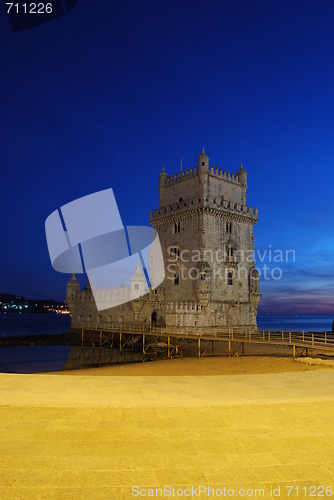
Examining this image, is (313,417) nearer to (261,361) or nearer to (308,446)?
(308,446)

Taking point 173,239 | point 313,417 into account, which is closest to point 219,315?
point 173,239

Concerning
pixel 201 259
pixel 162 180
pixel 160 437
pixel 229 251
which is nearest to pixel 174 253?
pixel 201 259

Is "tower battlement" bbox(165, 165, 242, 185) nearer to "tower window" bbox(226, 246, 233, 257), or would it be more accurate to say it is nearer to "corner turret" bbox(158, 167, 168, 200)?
"corner turret" bbox(158, 167, 168, 200)

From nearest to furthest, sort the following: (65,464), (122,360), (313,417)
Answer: (65,464) → (313,417) → (122,360)

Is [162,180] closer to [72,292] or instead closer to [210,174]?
[210,174]

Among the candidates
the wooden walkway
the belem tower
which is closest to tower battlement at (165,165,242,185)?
the belem tower

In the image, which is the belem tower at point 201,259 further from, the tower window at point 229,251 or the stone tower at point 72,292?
the stone tower at point 72,292

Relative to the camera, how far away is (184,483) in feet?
10.9

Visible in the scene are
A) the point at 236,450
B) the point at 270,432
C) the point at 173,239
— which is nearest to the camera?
the point at 236,450

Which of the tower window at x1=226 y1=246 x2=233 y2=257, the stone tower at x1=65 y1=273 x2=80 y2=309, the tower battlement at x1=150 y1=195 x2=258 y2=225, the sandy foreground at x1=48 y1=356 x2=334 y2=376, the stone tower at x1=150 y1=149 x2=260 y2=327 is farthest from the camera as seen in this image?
the stone tower at x1=65 y1=273 x2=80 y2=309

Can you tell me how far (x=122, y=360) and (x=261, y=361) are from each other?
644 inches

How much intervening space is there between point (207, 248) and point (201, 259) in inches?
54.4

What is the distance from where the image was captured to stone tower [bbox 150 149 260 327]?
4056 centimetres

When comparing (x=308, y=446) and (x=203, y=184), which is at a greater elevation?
(x=203, y=184)
